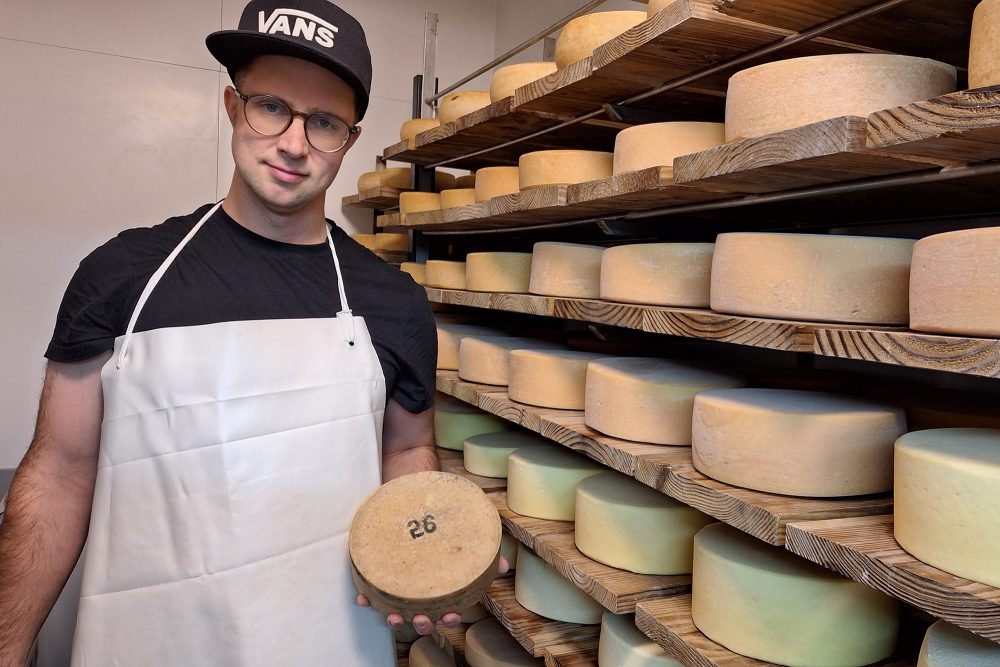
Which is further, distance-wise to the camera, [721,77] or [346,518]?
[721,77]

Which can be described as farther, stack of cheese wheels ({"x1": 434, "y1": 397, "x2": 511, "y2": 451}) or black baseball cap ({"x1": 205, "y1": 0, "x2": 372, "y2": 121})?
stack of cheese wheels ({"x1": 434, "y1": 397, "x2": 511, "y2": 451})

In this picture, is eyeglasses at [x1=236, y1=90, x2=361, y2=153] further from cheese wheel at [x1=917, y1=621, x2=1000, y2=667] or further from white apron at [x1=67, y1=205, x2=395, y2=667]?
cheese wheel at [x1=917, y1=621, x2=1000, y2=667]

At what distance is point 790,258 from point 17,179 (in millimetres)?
3348

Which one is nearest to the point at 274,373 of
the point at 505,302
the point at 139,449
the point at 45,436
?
the point at 139,449

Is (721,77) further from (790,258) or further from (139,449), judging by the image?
(139,449)

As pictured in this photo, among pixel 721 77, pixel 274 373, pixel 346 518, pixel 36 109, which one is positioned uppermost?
pixel 36 109

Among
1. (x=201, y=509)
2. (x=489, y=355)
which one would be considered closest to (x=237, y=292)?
(x=201, y=509)

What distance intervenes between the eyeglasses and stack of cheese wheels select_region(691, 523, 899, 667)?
99 cm

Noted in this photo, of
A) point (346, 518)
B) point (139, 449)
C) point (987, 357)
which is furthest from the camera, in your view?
point (346, 518)

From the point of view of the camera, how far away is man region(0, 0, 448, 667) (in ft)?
4.17

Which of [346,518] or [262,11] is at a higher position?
[262,11]

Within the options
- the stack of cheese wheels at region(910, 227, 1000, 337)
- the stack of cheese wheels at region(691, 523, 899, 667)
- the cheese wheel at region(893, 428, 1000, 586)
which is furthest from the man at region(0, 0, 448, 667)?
the stack of cheese wheels at region(910, 227, 1000, 337)

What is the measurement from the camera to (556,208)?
1810mm

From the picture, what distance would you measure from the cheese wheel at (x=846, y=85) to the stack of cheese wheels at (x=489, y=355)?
1019 mm
